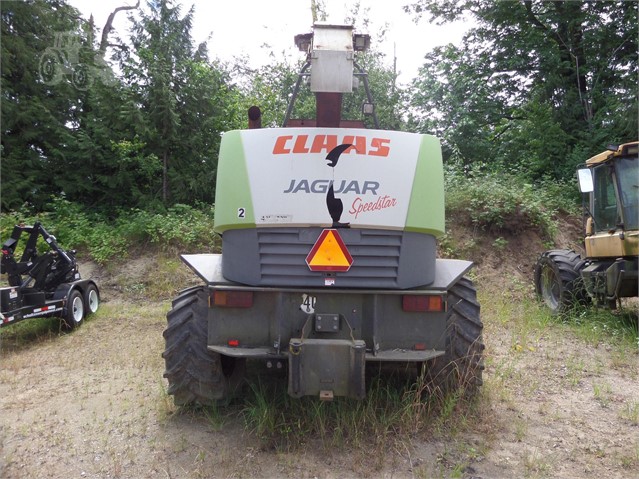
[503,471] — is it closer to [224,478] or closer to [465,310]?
[465,310]

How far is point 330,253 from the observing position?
357cm

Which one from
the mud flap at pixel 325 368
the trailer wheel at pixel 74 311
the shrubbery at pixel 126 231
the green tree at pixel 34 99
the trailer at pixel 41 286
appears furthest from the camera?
the green tree at pixel 34 99

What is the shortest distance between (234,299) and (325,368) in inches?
32.5

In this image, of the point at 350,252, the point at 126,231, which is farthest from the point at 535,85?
the point at 350,252

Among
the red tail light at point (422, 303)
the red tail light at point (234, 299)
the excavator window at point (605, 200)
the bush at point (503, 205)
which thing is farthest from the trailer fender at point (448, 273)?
the bush at point (503, 205)

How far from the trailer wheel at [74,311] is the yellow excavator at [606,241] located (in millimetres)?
7212

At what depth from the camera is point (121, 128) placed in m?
12.6

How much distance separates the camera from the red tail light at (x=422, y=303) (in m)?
3.65

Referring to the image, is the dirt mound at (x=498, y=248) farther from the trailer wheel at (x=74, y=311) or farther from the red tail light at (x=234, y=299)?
the red tail light at (x=234, y=299)

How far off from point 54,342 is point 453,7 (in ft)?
46.1

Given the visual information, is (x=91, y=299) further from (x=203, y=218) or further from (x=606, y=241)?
(x=606, y=241)

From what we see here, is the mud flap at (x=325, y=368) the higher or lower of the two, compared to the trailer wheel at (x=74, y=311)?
lower

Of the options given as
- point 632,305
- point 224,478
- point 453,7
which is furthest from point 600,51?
point 224,478

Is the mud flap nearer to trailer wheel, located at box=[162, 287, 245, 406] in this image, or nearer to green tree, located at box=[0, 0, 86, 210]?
trailer wheel, located at box=[162, 287, 245, 406]
